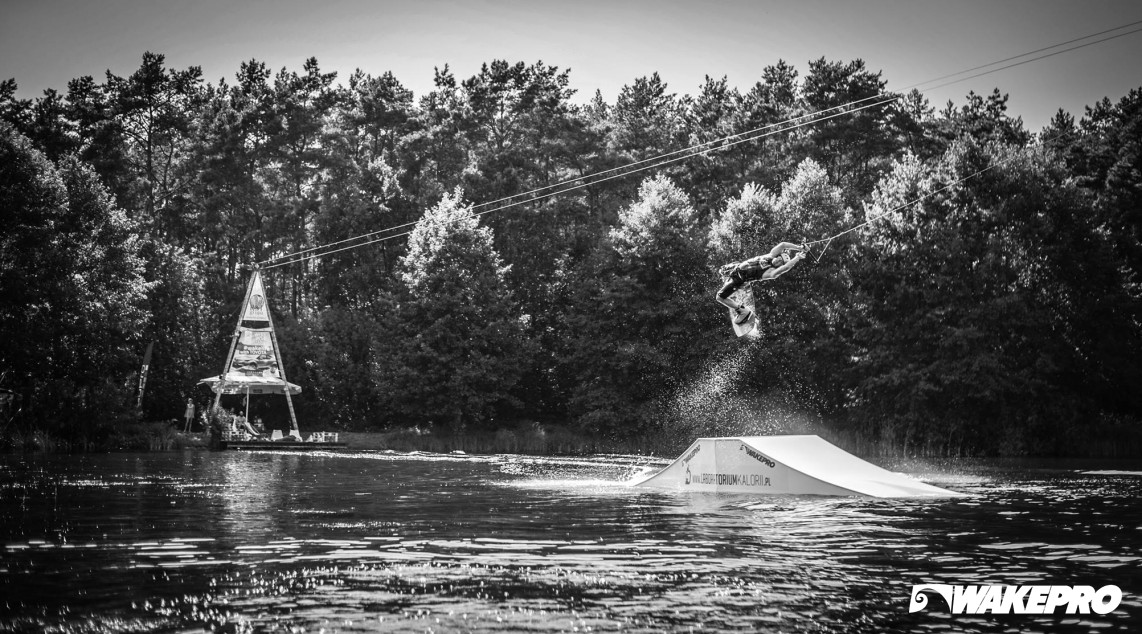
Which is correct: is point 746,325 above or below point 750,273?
below

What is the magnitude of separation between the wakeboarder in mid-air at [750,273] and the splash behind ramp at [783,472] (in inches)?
121

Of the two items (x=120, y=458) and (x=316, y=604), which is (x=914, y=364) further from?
(x=316, y=604)

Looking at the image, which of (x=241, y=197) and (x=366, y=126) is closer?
(x=241, y=197)

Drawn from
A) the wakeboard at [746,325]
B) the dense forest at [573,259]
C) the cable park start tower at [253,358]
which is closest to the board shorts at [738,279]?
the wakeboard at [746,325]

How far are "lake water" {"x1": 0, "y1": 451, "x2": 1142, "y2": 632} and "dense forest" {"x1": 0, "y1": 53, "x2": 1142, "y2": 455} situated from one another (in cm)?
2267

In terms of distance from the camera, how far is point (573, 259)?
2854 inches

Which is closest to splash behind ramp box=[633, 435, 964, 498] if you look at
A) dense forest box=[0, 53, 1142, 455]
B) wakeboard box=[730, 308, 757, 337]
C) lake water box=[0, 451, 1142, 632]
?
lake water box=[0, 451, 1142, 632]

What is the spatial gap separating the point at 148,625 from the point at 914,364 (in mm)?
46993

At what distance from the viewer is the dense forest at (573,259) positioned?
51.1 meters

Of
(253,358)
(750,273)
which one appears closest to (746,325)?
(750,273)

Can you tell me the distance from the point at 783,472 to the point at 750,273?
493 cm

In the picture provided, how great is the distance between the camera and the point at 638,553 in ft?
47.0

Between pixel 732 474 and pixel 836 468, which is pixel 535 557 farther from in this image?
pixel 836 468

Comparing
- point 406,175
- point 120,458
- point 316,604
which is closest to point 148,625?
point 316,604
